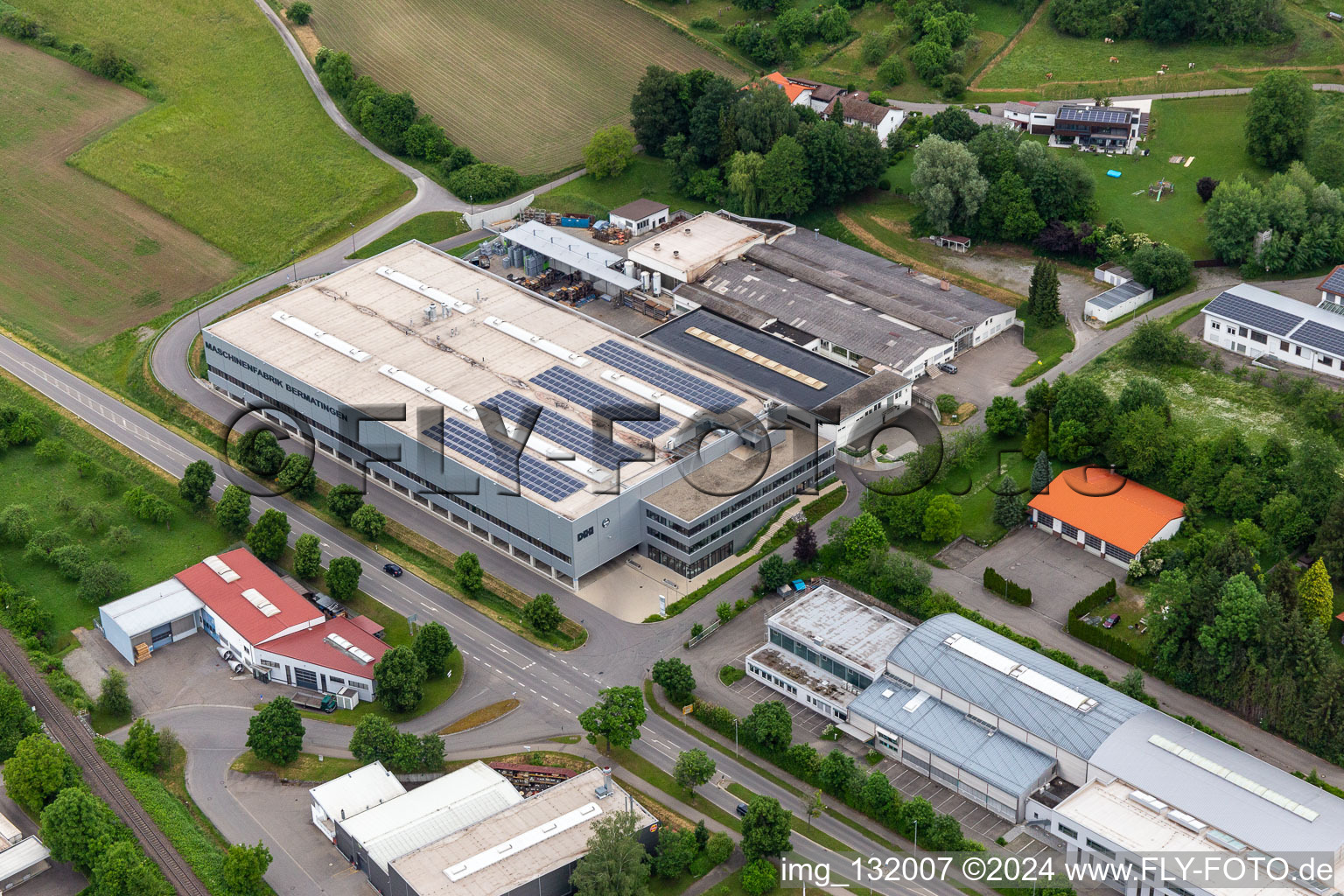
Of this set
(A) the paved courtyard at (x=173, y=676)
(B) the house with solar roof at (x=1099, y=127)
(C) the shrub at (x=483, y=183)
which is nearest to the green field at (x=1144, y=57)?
(B) the house with solar roof at (x=1099, y=127)

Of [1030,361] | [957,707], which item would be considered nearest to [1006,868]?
[957,707]

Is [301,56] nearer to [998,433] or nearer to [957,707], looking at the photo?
[998,433]

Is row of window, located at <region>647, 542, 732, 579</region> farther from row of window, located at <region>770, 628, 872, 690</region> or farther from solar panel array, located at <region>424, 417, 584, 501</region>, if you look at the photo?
row of window, located at <region>770, 628, 872, 690</region>

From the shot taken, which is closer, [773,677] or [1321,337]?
[773,677]

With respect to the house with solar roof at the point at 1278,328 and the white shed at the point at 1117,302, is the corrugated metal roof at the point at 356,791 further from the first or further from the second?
the house with solar roof at the point at 1278,328

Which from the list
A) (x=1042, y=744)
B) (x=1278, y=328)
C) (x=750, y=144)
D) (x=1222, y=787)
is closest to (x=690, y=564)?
(x=1042, y=744)

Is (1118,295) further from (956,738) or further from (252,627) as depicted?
(252,627)
